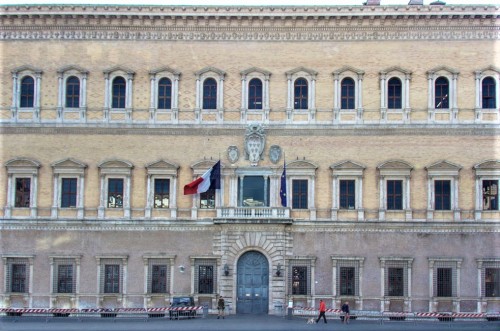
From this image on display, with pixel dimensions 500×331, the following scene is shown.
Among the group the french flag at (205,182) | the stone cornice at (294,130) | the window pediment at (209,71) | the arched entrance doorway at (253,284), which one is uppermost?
the window pediment at (209,71)

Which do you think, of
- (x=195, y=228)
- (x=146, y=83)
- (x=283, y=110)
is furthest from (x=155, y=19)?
(x=195, y=228)

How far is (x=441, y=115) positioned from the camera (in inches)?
1818

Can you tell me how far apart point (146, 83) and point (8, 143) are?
8.12 m

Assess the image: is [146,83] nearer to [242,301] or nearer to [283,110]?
[283,110]

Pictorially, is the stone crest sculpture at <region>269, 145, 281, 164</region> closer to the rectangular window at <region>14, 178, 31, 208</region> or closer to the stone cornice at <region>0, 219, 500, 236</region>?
the stone cornice at <region>0, 219, 500, 236</region>

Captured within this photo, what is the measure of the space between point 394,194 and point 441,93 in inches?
236

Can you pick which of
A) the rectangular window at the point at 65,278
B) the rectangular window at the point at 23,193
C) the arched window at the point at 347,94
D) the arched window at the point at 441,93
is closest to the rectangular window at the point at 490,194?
the arched window at the point at 441,93

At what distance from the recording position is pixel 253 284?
45.8 metres

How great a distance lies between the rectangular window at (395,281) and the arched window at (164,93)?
48.4ft

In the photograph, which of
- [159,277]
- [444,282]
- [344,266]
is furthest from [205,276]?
[444,282]

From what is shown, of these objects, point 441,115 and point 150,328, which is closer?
point 150,328

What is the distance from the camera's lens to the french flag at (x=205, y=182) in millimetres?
45219

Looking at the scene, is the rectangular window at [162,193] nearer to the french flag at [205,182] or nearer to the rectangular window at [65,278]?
the french flag at [205,182]

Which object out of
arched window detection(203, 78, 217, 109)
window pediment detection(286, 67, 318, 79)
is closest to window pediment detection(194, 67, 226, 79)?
arched window detection(203, 78, 217, 109)
